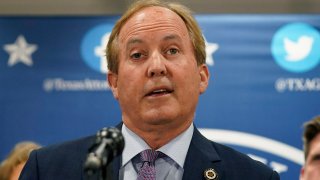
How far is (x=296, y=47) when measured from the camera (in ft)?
13.3

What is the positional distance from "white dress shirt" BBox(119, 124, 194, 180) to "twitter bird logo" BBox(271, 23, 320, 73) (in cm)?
210

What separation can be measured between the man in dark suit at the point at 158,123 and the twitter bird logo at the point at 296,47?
6.47 ft

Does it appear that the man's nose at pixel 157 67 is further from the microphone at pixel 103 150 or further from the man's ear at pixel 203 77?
the microphone at pixel 103 150

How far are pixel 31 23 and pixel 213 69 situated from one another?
1313 mm

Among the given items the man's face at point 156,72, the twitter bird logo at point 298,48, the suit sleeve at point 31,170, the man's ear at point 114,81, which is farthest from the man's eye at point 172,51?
the twitter bird logo at point 298,48

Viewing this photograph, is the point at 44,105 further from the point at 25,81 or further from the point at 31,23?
the point at 31,23

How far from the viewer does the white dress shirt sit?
2.01m

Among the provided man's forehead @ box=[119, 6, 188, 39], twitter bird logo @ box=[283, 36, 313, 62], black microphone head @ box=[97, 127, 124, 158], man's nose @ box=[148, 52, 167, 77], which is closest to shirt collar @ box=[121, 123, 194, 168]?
man's nose @ box=[148, 52, 167, 77]

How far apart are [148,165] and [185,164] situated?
130 millimetres

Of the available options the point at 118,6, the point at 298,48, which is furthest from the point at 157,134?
the point at 118,6

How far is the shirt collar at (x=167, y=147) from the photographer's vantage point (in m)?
2.04

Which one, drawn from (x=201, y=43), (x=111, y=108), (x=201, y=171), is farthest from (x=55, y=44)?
(x=201, y=171)

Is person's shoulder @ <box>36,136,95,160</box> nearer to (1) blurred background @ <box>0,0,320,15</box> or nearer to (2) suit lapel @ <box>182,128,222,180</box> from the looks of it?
(2) suit lapel @ <box>182,128,222,180</box>

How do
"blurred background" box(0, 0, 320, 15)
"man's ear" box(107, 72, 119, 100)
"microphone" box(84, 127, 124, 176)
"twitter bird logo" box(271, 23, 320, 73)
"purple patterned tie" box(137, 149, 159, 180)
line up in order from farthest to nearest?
"blurred background" box(0, 0, 320, 15), "twitter bird logo" box(271, 23, 320, 73), "man's ear" box(107, 72, 119, 100), "purple patterned tie" box(137, 149, 159, 180), "microphone" box(84, 127, 124, 176)
